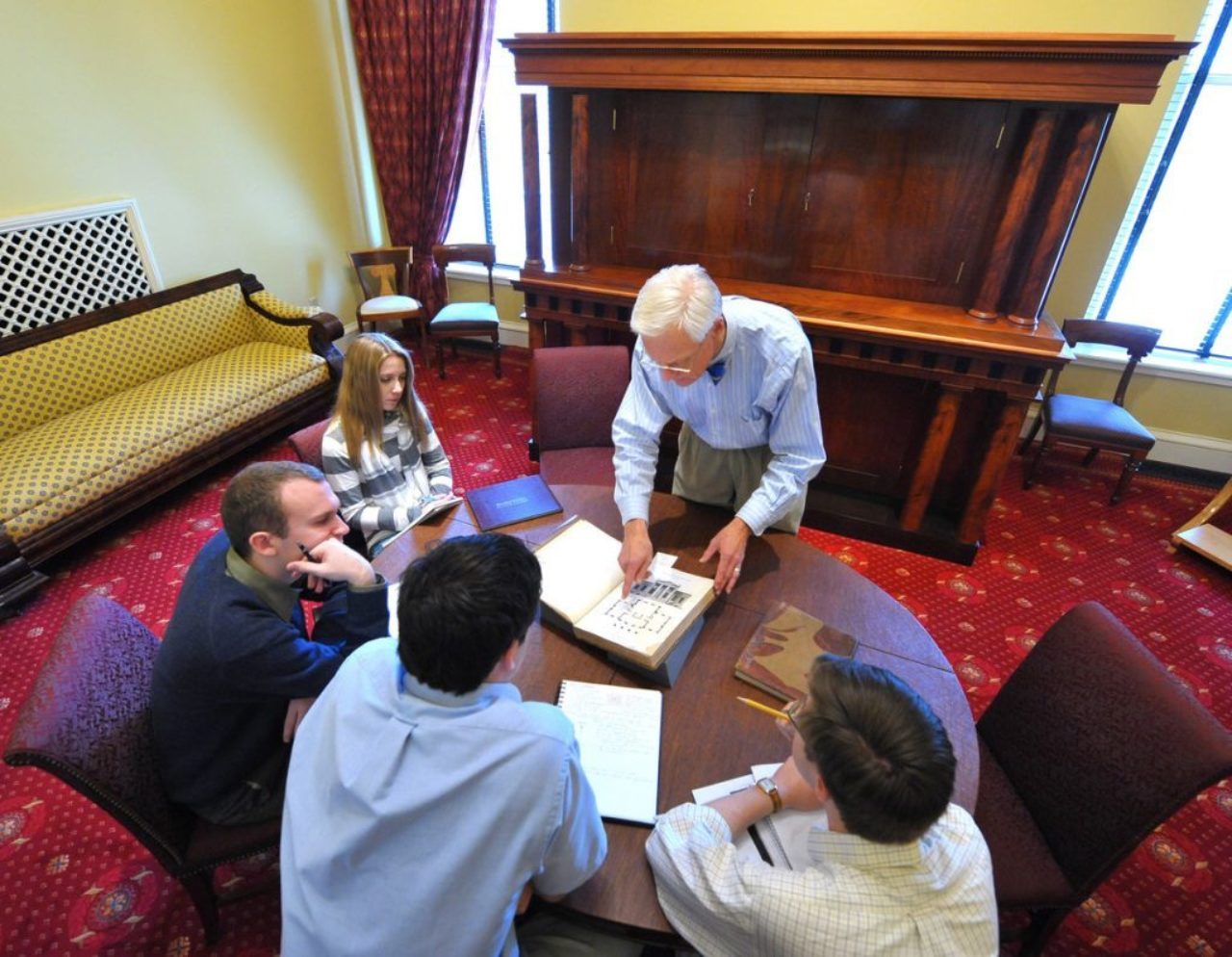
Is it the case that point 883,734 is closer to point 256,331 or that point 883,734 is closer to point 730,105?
point 730,105

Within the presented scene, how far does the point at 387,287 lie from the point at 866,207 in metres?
3.29

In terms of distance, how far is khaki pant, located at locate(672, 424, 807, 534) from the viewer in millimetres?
1862

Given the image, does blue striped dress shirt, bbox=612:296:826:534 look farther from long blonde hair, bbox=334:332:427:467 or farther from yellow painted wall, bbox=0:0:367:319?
yellow painted wall, bbox=0:0:367:319

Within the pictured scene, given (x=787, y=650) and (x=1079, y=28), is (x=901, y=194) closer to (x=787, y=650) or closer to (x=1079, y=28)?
(x=1079, y=28)

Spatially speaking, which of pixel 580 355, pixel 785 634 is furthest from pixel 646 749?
pixel 580 355

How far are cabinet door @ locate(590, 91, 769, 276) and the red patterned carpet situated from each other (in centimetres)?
131

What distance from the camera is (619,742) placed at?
45.7 inches

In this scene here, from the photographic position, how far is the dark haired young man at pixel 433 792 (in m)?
0.80

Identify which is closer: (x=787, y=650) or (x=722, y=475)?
(x=787, y=650)

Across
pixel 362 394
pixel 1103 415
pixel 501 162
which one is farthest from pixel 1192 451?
pixel 501 162

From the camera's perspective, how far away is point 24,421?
2893mm

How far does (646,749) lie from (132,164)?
3953 millimetres

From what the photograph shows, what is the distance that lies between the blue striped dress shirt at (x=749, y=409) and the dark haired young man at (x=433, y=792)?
0.80m

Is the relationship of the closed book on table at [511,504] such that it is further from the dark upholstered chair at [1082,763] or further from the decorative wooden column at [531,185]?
the decorative wooden column at [531,185]
